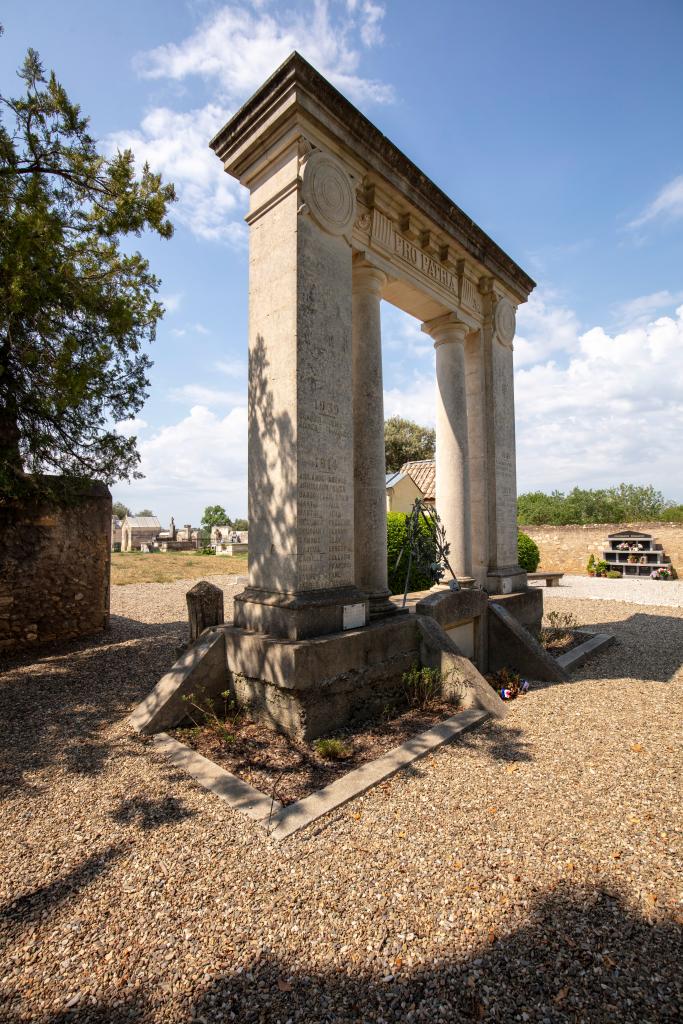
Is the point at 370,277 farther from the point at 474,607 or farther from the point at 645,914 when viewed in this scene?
the point at 645,914

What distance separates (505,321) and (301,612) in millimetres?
6589

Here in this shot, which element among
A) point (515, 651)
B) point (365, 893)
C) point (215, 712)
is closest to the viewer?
point (365, 893)

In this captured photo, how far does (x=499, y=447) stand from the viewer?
7.88 metres

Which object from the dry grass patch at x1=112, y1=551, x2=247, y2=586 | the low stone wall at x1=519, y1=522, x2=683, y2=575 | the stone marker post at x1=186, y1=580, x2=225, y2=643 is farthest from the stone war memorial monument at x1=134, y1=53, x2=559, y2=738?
the low stone wall at x1=519, y1=522, x2=683, y2=575

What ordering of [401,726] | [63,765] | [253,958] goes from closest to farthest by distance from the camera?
1. [253,958]
2. [63,765]
3. [401,726]

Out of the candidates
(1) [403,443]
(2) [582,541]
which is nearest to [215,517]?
(1) [403,443]

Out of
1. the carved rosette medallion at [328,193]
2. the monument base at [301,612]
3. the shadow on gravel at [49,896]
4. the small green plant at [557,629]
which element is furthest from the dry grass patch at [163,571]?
the shadow on gravel at [49,896]

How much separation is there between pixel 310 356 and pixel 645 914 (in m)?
4.47

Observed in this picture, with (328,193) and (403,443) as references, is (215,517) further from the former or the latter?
(328,193)

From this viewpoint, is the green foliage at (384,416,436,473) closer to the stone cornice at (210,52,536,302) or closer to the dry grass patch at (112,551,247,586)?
the dry grass patch at (112,551,247,586)

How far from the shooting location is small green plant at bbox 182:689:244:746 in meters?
4.27

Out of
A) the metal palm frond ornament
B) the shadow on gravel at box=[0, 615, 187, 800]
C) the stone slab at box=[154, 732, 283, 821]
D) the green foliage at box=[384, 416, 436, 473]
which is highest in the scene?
the green foliage at box=[384, 416, 436, 473]

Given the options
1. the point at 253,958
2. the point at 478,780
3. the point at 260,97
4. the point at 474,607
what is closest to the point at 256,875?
the point at 253,958

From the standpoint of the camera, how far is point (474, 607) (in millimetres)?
6297
